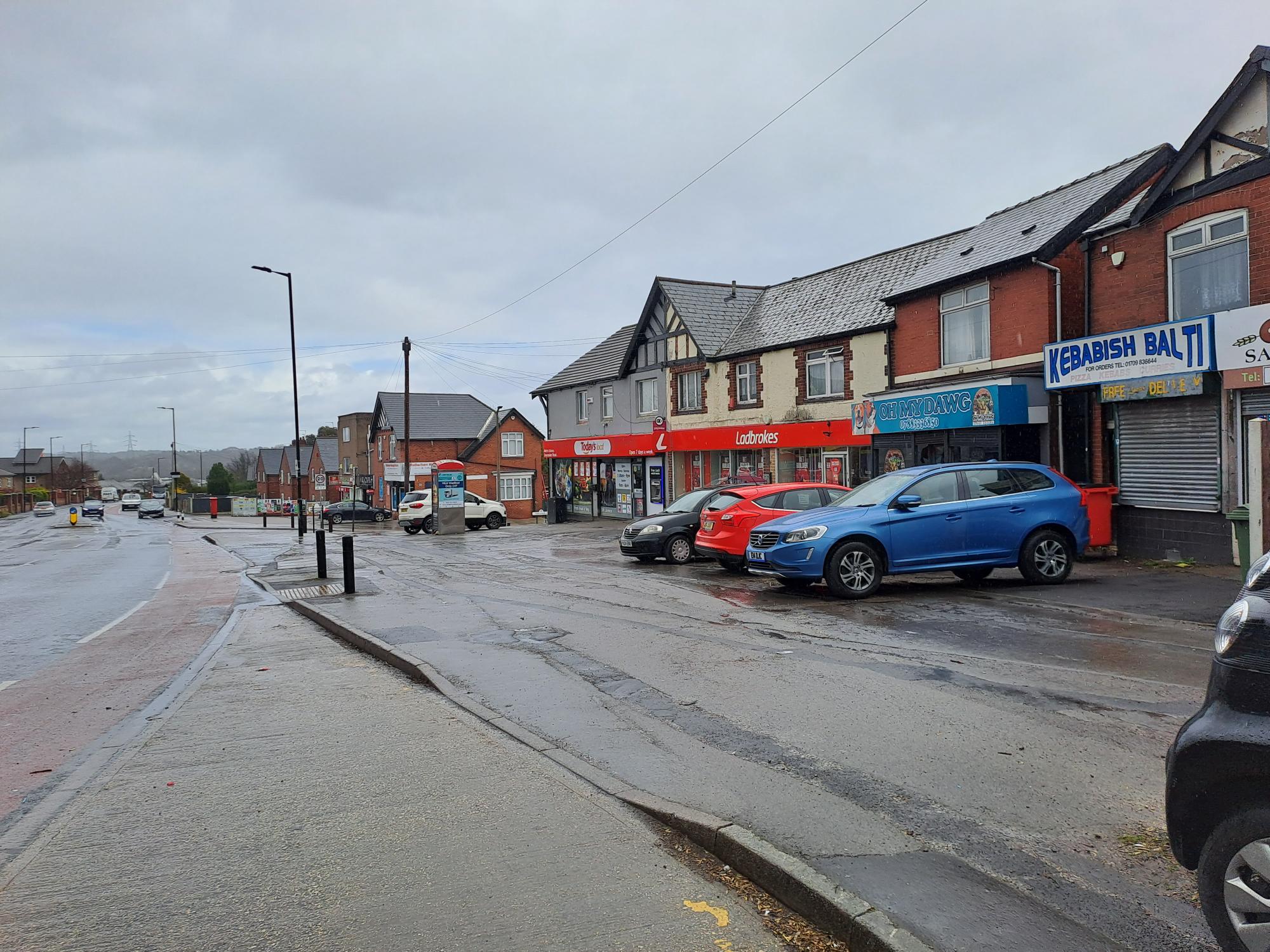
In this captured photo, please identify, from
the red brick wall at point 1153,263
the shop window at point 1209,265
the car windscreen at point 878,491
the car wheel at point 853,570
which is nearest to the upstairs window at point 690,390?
the red brick wall at point 1153,263

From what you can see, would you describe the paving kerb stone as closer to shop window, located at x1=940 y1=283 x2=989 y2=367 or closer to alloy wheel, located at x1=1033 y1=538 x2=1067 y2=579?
alloy wheel, located at x1=1033 y1=538 x2=1067 y2=579

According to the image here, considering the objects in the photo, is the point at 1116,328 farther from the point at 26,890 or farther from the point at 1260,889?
the point at 26,890

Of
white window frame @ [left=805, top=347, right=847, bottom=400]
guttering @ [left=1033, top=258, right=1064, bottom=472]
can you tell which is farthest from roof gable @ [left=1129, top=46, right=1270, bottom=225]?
white window frame @ [left=805, top=347, right=847, bottom=400]

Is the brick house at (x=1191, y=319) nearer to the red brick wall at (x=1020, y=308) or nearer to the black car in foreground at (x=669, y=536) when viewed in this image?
the red brick wall at (x=1020, y=308)

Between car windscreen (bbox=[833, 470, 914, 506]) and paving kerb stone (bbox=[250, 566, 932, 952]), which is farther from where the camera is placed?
car windscreen (bbox=[833, 470, 914, 506])

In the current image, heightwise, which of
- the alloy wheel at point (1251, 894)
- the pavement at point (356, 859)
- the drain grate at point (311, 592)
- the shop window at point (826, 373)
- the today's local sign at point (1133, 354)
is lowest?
the drain grate at point (311, 592)

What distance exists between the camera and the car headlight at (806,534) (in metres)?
11.9

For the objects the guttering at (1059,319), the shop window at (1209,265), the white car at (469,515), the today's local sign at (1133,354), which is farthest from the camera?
the white car at (469,515)

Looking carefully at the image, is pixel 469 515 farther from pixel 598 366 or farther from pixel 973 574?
pixel 973 574

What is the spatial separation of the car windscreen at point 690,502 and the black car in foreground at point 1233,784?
15.0 metres

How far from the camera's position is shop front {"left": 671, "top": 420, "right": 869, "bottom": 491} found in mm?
24547

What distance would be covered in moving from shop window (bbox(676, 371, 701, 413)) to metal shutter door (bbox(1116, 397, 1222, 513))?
16.5m

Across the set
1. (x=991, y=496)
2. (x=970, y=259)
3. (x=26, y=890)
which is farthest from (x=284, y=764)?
(x=970, y=259)

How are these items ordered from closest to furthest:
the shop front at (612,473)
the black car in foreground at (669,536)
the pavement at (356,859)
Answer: the pavement at (356,859)
the black car in foreground at (669,536)
the shop front at (612,473)
